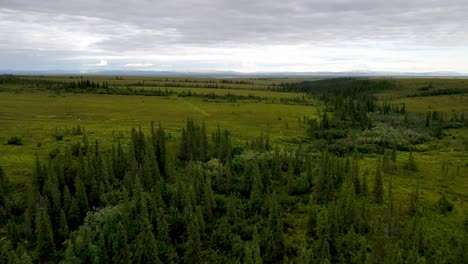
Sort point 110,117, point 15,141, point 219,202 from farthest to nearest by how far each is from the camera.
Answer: point 110,117
point 15,141
point 219,202

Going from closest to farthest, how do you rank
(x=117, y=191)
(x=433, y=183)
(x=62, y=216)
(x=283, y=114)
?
1. (x=62, y=216)
2. (x=117, y=191)
3. (x=433, y=183)
4. (x=283, y=114)

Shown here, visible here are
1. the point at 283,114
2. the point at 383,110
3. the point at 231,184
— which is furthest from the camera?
the point at 383,110

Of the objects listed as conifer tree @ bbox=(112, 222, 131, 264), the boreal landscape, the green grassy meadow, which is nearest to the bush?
the boreal landscape

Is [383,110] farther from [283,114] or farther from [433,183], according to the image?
[433,183]

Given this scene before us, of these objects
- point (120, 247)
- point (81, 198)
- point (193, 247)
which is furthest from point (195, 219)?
point (81, 198)

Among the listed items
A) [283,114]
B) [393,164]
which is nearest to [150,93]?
[283,114]

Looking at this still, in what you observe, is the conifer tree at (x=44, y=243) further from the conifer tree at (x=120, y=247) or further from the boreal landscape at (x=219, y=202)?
the conifer tree at (x=120, y=247)

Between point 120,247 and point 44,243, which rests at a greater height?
point 44,243

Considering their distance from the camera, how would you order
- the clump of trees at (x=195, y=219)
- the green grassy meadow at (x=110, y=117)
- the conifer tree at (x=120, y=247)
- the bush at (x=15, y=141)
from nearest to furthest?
the conifer tree at (x=120, y=247)
the clump of trees at (x=195, y=219)
the bush at (x=15, y=141)
the green grassy meadow at (x=110, y=117)

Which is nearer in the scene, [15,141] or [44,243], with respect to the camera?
[44,243]

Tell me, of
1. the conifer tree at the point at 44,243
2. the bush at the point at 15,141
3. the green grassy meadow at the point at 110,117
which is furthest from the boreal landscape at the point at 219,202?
the green grassy meadow at the point at 110,117

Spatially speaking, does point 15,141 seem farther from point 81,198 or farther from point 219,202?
point 219,202
